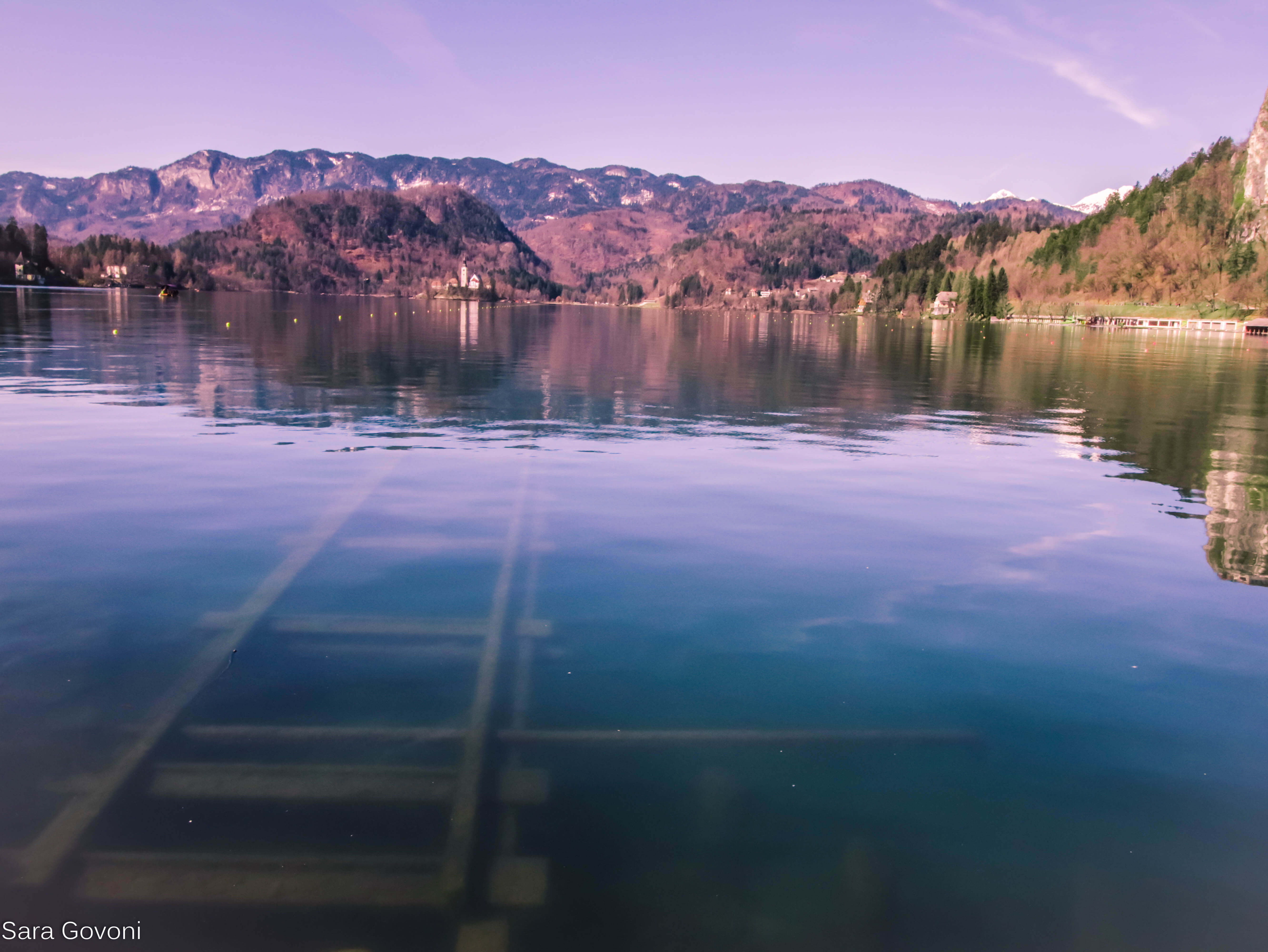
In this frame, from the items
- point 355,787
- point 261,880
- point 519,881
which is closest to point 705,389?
point 355,787

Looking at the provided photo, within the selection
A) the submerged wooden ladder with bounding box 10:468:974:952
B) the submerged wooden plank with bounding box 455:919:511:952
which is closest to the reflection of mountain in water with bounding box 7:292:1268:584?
the submerged wooden ladder with bounding box 10:468:974:952

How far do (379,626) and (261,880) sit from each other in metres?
4.93

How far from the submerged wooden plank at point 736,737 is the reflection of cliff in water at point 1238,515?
864 cm

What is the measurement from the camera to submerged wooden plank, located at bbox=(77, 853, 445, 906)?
19.8 feet

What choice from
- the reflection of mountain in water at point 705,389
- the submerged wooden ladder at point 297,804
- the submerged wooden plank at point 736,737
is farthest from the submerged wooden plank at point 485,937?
the reflection of mountain in water at point 705,389

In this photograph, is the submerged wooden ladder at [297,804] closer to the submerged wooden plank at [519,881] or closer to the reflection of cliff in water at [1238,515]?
the submerged wooden plank at [519,881]

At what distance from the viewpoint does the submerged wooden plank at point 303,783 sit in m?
7.14

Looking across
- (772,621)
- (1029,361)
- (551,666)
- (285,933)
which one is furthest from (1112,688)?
(1029,361)

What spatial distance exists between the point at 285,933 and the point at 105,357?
50.8 meters

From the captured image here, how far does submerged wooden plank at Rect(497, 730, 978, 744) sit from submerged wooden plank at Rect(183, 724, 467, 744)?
0.62m

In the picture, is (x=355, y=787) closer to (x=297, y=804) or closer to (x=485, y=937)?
(x=297, y=804)

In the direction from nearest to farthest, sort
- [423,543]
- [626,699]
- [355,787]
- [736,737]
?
[355,787] → [736,737] → [626,699] → [423,543]

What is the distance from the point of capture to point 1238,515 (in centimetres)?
1825

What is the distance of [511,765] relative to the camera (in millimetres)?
7672
